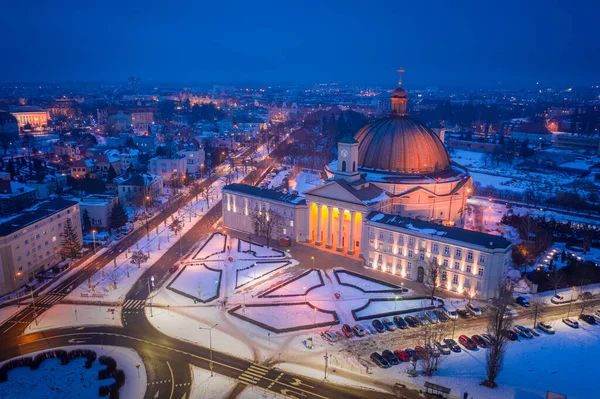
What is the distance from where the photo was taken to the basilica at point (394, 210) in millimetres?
48625

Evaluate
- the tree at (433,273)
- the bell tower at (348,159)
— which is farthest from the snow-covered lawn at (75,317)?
the bell tower at (348,159)

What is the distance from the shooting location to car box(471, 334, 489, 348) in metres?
38.5

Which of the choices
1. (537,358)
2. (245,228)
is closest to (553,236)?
(537,358)

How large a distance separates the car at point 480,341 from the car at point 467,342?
0.51 meters

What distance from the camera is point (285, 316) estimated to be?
44.1m

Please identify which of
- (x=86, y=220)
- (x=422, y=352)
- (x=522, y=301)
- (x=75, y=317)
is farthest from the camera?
(x=86, y=220)

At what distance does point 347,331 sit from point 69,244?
37.6 m

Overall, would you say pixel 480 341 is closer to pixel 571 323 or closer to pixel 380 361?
pixel 380 361

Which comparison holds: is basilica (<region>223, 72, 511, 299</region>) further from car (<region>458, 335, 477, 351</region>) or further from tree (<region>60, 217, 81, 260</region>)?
tree (<region>60, 217, 81, 260</region>)

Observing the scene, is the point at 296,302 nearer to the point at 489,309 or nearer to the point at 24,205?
the point at 489,309

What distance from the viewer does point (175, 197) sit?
8769 centimetres

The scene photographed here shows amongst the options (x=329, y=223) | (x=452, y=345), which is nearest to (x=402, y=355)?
(x=452, y=345)

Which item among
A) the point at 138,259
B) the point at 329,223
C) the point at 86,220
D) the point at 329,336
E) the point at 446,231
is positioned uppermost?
the point at 446,231

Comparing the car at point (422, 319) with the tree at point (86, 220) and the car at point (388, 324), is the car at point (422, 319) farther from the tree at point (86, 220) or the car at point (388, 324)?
the tree at point (86, 220)
